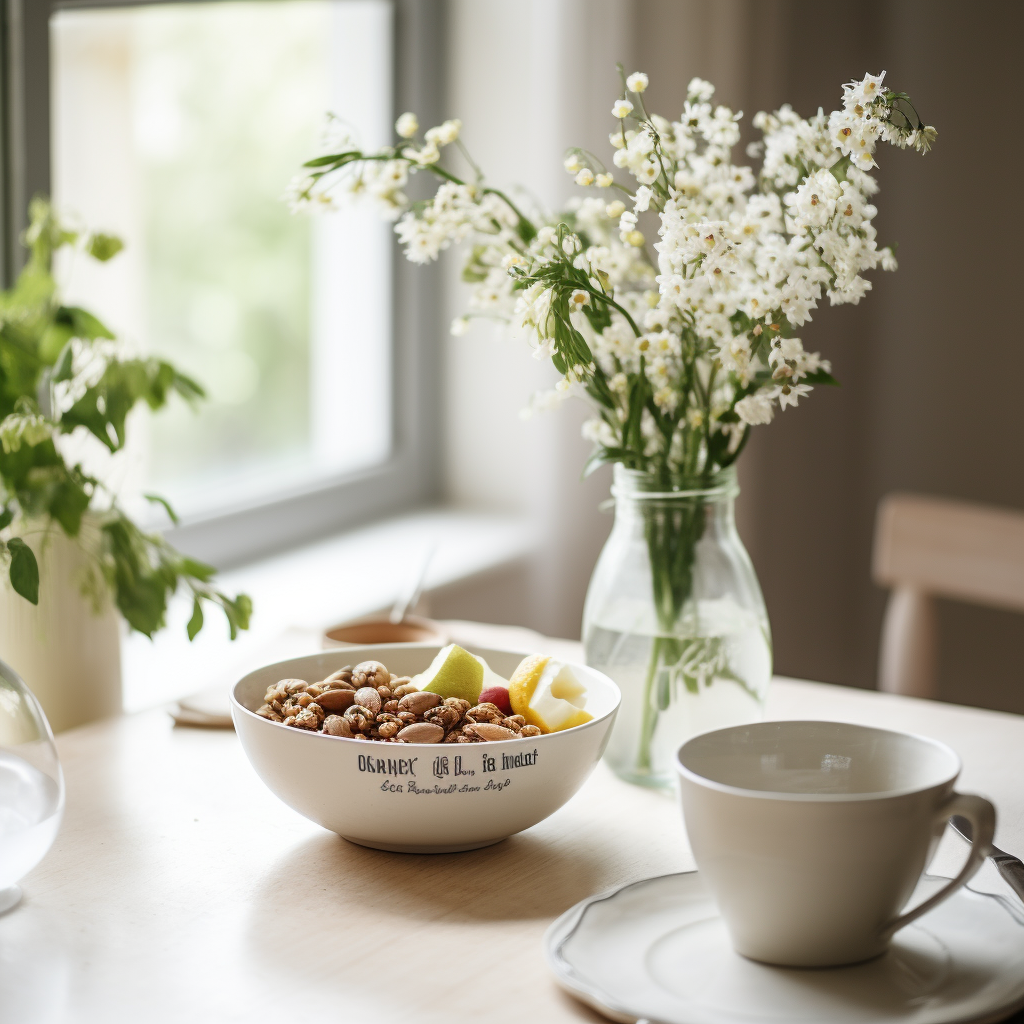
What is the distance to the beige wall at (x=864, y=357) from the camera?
2064 millimetres

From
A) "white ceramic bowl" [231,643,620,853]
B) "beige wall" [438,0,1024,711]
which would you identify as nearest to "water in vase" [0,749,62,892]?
"white ceramic bowl" [231,643,620,853]

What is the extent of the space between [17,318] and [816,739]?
27.2 inches

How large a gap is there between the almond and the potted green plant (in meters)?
0.30

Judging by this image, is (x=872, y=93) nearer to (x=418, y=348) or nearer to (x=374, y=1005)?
(x=374, y=1005)

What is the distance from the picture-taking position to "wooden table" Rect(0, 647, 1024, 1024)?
0.61 metres

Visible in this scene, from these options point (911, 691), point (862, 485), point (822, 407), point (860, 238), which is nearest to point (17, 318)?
point (860, 238)

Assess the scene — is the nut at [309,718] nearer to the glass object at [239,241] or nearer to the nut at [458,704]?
the nut at [458,704]

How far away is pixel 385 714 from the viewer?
758 mm

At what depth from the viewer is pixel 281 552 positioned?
1940mm

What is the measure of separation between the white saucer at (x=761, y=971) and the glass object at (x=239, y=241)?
1245 mm

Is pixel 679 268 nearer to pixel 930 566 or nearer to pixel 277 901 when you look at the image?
pixel 277 901

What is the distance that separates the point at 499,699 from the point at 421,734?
0.08 meters

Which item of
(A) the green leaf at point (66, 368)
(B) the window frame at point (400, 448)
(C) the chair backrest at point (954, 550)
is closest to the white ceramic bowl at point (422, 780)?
(A) the green leaf at point (66, 368)

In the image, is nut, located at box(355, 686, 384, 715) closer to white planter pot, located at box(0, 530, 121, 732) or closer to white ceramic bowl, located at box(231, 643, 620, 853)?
white ceramic bowl, located at box(231, 643, 620, 853)
